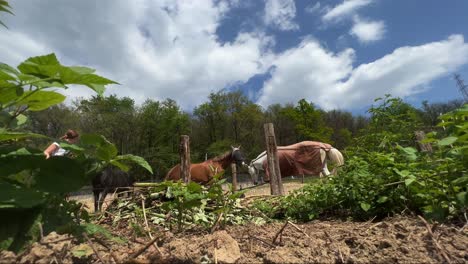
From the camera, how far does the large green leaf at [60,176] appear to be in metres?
1.07

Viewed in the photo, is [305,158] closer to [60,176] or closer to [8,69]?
[60,176]

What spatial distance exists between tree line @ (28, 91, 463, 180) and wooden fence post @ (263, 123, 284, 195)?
2803 centimetres

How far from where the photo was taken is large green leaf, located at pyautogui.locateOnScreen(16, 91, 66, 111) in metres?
1.10

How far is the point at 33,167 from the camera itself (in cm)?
110

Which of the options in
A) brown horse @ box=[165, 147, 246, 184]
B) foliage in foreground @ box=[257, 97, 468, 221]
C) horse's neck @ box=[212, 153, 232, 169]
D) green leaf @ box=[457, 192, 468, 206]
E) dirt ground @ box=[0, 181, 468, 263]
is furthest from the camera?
horse's neck @ box=[212, 153, 232, 169]

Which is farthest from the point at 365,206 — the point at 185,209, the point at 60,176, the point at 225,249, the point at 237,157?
the point at 237,157

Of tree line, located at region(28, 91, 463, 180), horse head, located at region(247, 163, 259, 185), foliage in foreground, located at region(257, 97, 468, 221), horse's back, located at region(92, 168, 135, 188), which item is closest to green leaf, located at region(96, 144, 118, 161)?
foliage in foreground, located at region(257, 97, 468, 221)

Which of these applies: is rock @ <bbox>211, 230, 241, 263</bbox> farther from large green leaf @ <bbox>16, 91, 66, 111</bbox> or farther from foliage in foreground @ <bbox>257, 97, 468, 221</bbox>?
foliage in foreground @ <bbox>257, 97, 468, 221</bbox>

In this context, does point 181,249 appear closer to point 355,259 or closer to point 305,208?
point 355,259

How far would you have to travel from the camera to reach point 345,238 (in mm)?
1576

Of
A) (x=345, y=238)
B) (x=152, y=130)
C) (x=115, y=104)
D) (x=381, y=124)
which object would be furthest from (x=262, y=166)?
(x=115, y=104)

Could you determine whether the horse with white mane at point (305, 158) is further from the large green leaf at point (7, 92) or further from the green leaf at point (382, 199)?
the large green leaf at point (7, 92)

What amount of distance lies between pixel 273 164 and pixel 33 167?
696 centimetres

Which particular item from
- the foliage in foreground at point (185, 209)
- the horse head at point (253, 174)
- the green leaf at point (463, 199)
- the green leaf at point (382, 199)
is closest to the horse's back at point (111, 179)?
the foliage in foreground at point (185, 209)
